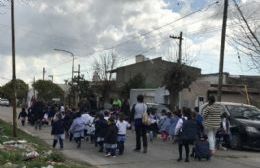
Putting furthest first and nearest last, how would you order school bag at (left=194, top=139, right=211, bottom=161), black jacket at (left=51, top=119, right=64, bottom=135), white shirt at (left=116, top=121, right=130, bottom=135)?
black jacket at (left=51, top=119, right=64, bottom=135)
white shirt at (left=116, top=121, right=130, bottom=135)
school bag at (left=194, top=139, right=211, bottom=161)

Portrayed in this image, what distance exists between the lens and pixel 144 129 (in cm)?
1797

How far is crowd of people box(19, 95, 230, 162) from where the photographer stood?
637 inches

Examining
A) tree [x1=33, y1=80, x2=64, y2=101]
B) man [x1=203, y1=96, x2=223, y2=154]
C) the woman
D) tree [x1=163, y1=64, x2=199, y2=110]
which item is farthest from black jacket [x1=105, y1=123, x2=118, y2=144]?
tree [x1=33, y1=80, x2=64, y2=101]

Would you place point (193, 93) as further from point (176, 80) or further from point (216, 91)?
point (176, 80)

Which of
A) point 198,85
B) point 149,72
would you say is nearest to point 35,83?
point 149,72

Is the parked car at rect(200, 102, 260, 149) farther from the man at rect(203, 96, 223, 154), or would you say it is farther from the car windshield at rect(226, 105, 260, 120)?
the man at rect(203, 96, 223, 154)

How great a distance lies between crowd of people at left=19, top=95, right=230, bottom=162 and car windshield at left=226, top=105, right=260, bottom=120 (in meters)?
0.67

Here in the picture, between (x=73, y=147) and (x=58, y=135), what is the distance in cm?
72

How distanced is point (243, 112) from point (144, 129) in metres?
4.89

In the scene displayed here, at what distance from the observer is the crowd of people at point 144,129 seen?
53.1 ft

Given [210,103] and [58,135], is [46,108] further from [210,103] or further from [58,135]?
[210,103]

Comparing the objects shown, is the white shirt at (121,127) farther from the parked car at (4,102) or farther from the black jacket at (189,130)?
the parked car at (4,102)

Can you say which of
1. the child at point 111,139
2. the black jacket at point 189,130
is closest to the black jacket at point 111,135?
the child at point 111,139

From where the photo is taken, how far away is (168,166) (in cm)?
1490
